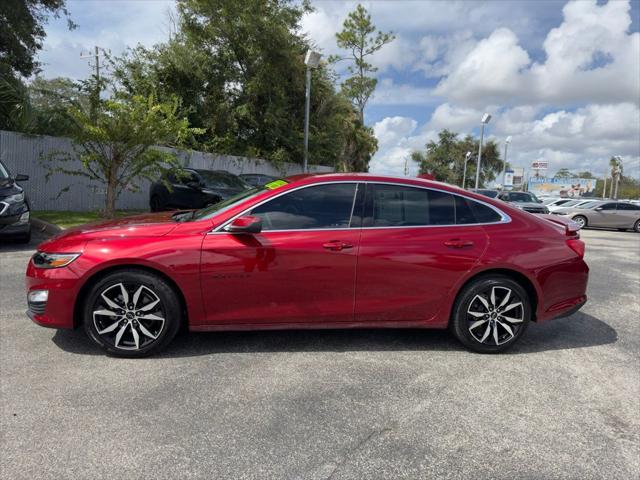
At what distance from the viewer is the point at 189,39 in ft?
74.1

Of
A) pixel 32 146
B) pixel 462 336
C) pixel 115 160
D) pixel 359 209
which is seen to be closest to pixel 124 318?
pixel 359 209

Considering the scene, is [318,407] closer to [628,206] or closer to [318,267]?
[318,267]

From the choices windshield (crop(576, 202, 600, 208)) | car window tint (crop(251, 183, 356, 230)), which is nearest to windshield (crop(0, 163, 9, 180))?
car window tint (crop(251, 183, 356, 230))

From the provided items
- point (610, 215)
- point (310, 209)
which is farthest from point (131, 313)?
point (610, 215)

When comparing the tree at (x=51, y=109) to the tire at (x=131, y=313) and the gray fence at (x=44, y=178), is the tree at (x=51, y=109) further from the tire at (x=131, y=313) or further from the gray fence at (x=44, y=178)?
the tire at (x=131, y=313)

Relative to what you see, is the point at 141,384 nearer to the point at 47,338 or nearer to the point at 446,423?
the point at 47,338

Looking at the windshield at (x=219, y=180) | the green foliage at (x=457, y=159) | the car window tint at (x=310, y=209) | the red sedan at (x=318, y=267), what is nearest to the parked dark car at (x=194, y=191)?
the windshield at (x=219, y=180)

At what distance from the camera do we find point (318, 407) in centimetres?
316

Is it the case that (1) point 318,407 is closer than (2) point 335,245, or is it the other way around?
(1) point 318,407

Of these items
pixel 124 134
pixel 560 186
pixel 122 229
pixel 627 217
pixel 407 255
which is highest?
pixel 124 134

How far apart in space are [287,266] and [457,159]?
2333 inches

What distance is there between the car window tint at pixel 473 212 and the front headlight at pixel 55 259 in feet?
10.4

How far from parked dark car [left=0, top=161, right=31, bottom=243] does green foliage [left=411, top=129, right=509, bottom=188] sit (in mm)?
53511

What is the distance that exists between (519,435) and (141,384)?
254cm
